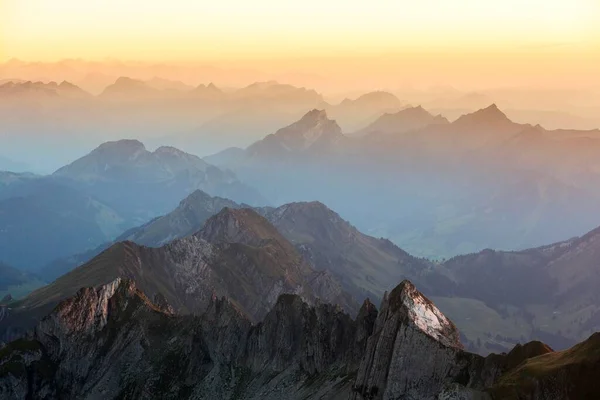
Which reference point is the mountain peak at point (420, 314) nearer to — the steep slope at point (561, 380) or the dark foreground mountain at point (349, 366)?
the dark foreground mountain at point (349, 366)

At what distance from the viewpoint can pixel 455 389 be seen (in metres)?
110

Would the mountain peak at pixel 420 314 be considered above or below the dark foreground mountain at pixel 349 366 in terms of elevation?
above

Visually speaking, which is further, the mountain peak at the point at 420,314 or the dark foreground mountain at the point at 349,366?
the mountain peak at the point at 420,314

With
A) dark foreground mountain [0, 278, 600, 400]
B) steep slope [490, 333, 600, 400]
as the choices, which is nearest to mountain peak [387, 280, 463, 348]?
dark foreground mountain [0, 278, 600, 400]

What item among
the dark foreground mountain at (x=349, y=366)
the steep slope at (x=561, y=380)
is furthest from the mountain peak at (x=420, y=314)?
the steep slope at (x=561, y=380)

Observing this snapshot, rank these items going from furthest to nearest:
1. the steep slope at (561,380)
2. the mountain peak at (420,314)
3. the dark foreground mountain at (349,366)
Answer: the mountain peak at (420,314) < the dark foreground mountain at (349,366) < the steep slope at (561,380)

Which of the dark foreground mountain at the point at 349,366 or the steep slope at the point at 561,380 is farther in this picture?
the dark foreground mountain at the point at 349,366

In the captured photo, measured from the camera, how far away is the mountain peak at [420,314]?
126062 mm

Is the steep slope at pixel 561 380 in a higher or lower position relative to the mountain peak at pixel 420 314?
lower

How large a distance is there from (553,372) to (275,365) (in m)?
93.9

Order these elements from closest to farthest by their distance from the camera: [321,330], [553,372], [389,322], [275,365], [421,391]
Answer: [553,372] → [421,391] → [389,322] → [321,330] → [275,365]

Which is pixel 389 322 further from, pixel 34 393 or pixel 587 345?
pixel 34 393

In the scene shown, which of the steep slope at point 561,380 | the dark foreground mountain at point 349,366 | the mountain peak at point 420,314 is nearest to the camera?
the steep slope at point 561,380

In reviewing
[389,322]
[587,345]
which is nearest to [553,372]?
[587,345]
